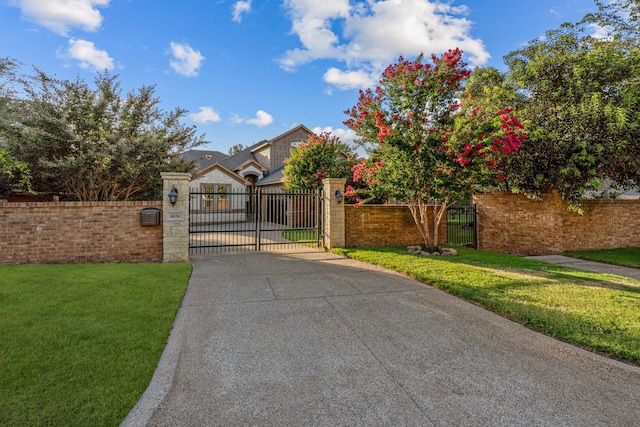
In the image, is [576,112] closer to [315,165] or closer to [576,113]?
[576,113]

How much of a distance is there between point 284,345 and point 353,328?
998mm

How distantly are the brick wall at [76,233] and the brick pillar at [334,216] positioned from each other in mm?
5149

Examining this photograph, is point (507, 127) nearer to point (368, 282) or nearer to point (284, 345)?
point (368, 282)

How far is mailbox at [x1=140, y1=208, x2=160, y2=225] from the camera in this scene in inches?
320

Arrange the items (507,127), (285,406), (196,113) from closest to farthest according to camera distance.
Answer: (285,406)
(507,127)
(196,113)

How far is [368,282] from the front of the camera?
6301 mm

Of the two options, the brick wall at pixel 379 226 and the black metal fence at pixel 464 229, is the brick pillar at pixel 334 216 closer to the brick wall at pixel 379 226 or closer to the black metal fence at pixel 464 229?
the brick wall at pixel 379 226

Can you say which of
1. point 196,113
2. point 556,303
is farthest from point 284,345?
point 196,113

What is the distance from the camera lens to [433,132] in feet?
27.8

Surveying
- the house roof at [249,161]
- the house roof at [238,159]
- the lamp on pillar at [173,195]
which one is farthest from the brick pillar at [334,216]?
the house roof at [238,159]

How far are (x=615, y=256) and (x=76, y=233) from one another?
15934 millimetres

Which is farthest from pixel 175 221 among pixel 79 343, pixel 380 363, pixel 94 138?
pixel 380 363

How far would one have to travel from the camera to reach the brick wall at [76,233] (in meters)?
7.46

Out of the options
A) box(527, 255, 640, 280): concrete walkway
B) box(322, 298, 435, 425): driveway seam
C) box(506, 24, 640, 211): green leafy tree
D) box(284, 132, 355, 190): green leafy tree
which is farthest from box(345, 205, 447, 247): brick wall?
box(322, 298, 435, 425): driveway seam
